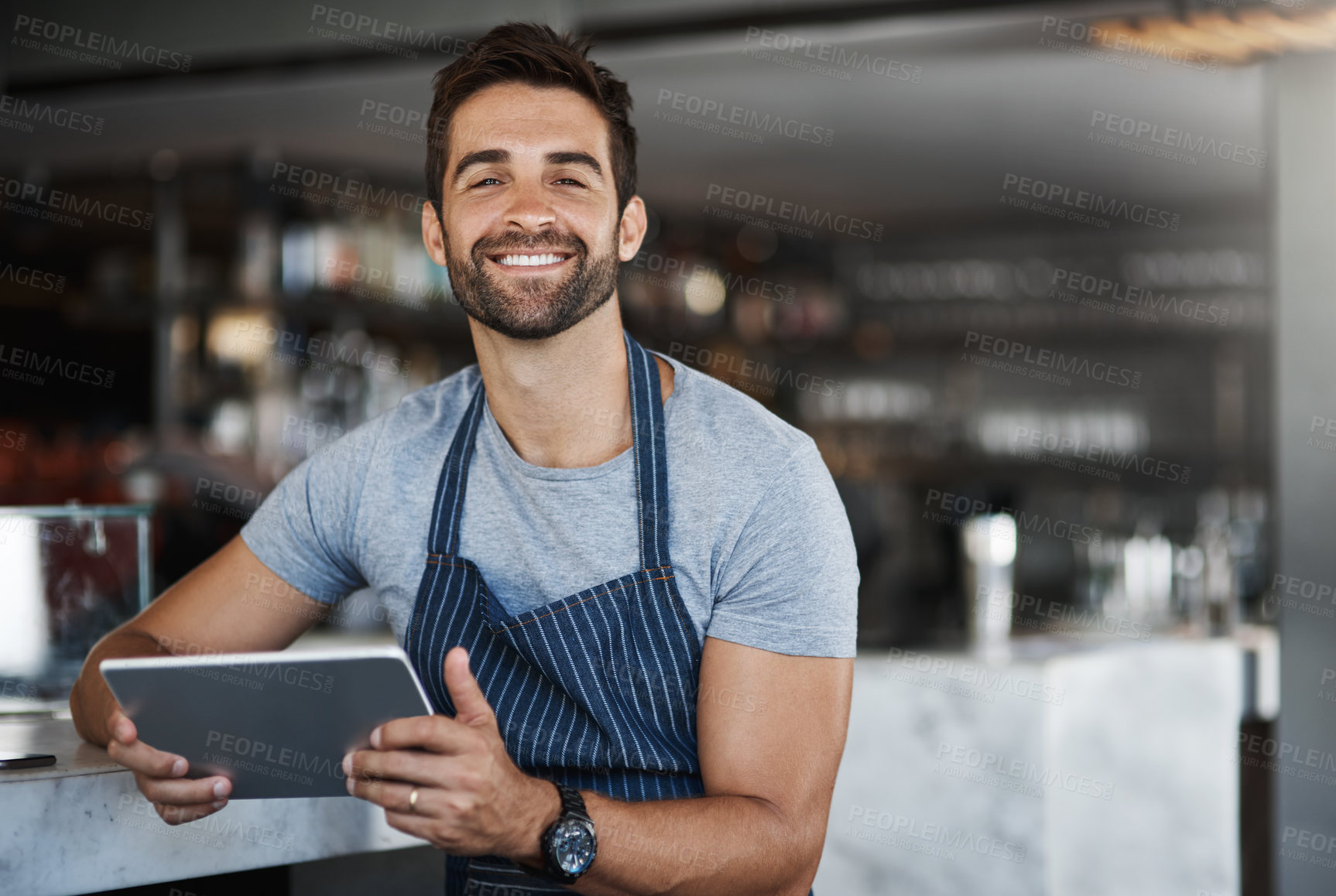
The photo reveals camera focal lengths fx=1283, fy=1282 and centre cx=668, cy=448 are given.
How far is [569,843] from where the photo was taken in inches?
41.3

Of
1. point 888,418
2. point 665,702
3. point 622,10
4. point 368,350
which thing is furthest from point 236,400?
point 665,702

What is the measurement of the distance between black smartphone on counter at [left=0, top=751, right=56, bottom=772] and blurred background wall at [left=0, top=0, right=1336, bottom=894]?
1.33 ft

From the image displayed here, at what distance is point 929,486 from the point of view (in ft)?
18.9

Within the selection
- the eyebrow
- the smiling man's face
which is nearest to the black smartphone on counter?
the smiling man's face

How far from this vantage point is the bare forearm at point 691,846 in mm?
1081

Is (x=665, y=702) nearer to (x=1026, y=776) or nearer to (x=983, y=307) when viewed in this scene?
(x=1026, y=776)

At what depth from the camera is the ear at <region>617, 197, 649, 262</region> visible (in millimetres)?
1455

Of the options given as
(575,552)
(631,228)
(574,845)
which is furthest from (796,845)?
(631,228)

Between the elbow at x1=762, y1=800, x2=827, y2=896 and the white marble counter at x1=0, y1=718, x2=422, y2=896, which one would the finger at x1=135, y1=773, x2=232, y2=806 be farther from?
the elbow at x1=762, y1=800, x2=827, y2=896

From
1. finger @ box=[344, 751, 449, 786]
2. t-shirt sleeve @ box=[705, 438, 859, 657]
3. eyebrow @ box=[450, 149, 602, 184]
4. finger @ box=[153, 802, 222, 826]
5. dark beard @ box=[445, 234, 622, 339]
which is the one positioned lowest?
finger @ box=[153, 802, 222, 826]

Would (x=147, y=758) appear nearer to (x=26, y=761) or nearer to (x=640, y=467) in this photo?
(x=26, y=761)

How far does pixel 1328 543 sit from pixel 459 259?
1924 millimetres

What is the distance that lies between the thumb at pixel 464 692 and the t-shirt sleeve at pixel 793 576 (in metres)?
0.32

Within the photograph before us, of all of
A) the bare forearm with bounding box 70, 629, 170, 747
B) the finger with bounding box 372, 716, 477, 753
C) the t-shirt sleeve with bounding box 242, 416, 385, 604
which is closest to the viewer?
the finger with bounding box 372, 716, 477, 753
